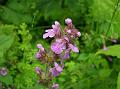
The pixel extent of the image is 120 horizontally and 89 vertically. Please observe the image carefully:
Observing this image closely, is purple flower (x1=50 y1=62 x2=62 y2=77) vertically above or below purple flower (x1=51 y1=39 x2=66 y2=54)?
below

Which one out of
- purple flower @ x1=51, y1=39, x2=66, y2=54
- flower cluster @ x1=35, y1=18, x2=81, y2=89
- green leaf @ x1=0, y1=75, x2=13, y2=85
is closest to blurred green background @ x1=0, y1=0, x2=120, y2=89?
green leaf @ x1=0, y1=75, x2=13, y2=85

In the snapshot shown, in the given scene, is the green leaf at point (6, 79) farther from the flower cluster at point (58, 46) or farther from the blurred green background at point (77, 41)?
the flower cluster at point (58, 46)

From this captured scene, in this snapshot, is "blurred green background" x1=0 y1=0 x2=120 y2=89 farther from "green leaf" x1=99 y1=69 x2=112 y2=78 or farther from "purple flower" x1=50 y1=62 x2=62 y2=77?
"purple flower" x1=50 y1=62 x2=62 y2=77

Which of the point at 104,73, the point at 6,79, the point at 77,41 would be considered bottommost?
the point at 104,73

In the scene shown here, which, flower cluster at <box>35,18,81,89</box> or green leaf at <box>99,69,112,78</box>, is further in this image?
green leaf at <box>99,69,112,78</box>

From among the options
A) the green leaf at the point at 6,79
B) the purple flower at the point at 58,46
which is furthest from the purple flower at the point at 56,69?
the green leaf at the point at 6,79

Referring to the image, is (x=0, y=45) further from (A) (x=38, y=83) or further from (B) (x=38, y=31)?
(B) (x=38, y=31)

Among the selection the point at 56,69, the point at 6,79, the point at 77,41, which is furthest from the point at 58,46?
the point at 77,41

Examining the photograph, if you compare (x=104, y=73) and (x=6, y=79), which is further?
(x=104, y=73)

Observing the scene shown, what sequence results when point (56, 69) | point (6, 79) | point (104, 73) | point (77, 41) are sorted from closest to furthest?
1. point (56, 69)
2. point (6, 79)
3. point (77, 41)
4. point (104, 73)

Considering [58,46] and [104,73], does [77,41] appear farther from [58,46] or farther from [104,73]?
[58,46]
